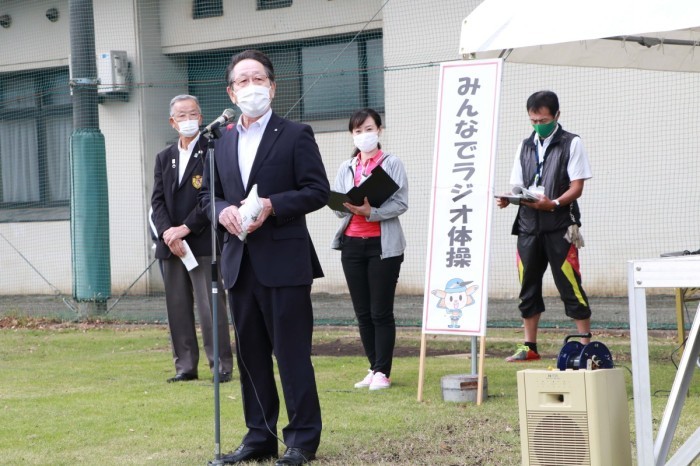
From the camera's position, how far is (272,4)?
16.5m

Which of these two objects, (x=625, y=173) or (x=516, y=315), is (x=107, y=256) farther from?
(x=625, y=173)

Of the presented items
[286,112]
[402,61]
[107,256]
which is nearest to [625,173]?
[402,61]

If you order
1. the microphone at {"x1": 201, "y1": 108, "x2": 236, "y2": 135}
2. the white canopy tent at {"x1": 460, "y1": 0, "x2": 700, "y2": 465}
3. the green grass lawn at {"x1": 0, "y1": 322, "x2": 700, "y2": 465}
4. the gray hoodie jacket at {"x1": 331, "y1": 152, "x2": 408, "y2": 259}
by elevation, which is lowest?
the green grass lawn at {"x1": 0, "y1": 322, "x2": 700, "y2": 465}

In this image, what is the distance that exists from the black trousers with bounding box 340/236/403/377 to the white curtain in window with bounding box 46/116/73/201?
10981mm

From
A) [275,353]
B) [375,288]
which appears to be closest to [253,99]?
[275,353]

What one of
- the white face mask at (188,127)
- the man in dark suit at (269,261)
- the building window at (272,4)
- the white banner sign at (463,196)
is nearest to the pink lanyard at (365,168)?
the white banner sign at (463,196)

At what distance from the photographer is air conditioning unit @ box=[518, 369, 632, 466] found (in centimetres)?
475

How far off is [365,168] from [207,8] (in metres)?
9.52

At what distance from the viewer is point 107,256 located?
14414mm

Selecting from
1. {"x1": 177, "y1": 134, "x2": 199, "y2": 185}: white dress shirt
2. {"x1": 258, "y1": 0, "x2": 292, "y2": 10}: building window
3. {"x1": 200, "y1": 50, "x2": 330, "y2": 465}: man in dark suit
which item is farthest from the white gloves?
{"x1": 258, "y1": 0, "x2": 292, "y2": 10}: building window

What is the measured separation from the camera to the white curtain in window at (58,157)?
18188 millimetres

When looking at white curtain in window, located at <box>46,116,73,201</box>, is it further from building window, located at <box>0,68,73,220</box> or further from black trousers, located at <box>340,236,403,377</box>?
black trousers, located at <box>340,236,403,377</box>

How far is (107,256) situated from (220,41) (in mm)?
4089

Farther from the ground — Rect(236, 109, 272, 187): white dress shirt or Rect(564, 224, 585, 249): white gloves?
Rect(236, 109, 272, 187): white dress shirt
